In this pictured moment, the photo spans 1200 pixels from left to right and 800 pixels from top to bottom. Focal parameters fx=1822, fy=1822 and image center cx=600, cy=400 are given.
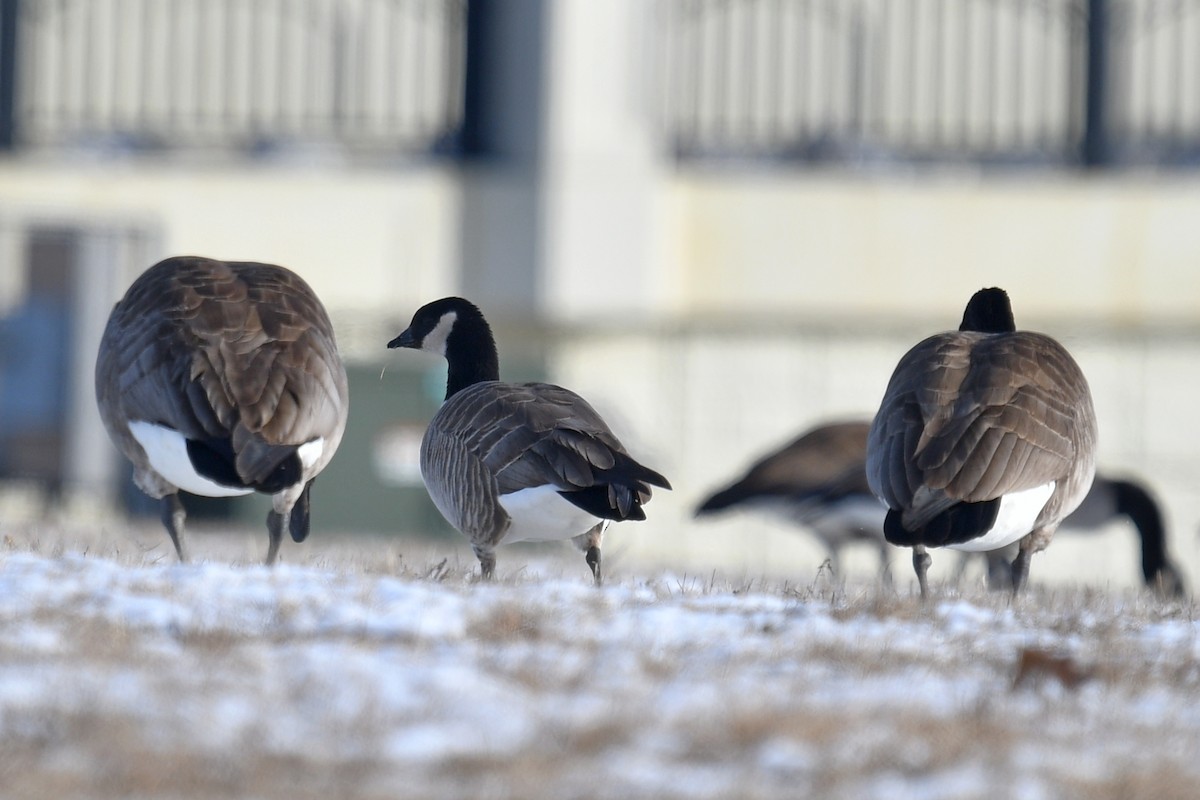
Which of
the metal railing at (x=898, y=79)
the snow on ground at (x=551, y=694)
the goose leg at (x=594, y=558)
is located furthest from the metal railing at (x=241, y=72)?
the snow on ground at (x=551, y=694)

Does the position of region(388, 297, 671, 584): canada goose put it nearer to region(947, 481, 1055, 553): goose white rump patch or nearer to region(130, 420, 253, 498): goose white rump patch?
region(130, 420, 253, 498): goose white rump patch

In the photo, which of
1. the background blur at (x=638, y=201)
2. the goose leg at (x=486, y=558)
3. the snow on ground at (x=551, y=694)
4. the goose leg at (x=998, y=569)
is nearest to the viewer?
the snow on ground at (x=551, y=694)

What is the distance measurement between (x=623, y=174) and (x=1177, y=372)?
16.4 ft

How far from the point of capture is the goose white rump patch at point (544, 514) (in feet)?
20.6

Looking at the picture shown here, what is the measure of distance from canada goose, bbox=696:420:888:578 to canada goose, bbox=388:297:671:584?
11.7 ft

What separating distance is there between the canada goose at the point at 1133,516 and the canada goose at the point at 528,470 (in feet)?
18.3

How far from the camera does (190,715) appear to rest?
350cm

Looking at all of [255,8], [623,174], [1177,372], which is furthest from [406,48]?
[1177,372]

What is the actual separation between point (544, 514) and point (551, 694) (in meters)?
2.53

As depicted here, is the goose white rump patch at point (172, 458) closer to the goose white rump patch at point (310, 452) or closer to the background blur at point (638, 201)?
the goose white rump patch at point (310, 452)

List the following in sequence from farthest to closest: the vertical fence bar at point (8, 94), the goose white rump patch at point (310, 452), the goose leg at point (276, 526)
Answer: the vertical fence bar at point (8, 94) < the goose leg at point (276, 526) < the goose white rump patch at point (310, 452)

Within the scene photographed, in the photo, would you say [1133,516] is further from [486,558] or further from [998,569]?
[486,558]

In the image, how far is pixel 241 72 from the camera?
52.0 ft

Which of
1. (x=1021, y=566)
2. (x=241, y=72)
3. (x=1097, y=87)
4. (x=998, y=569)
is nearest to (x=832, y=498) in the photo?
(x=998, y=569)
